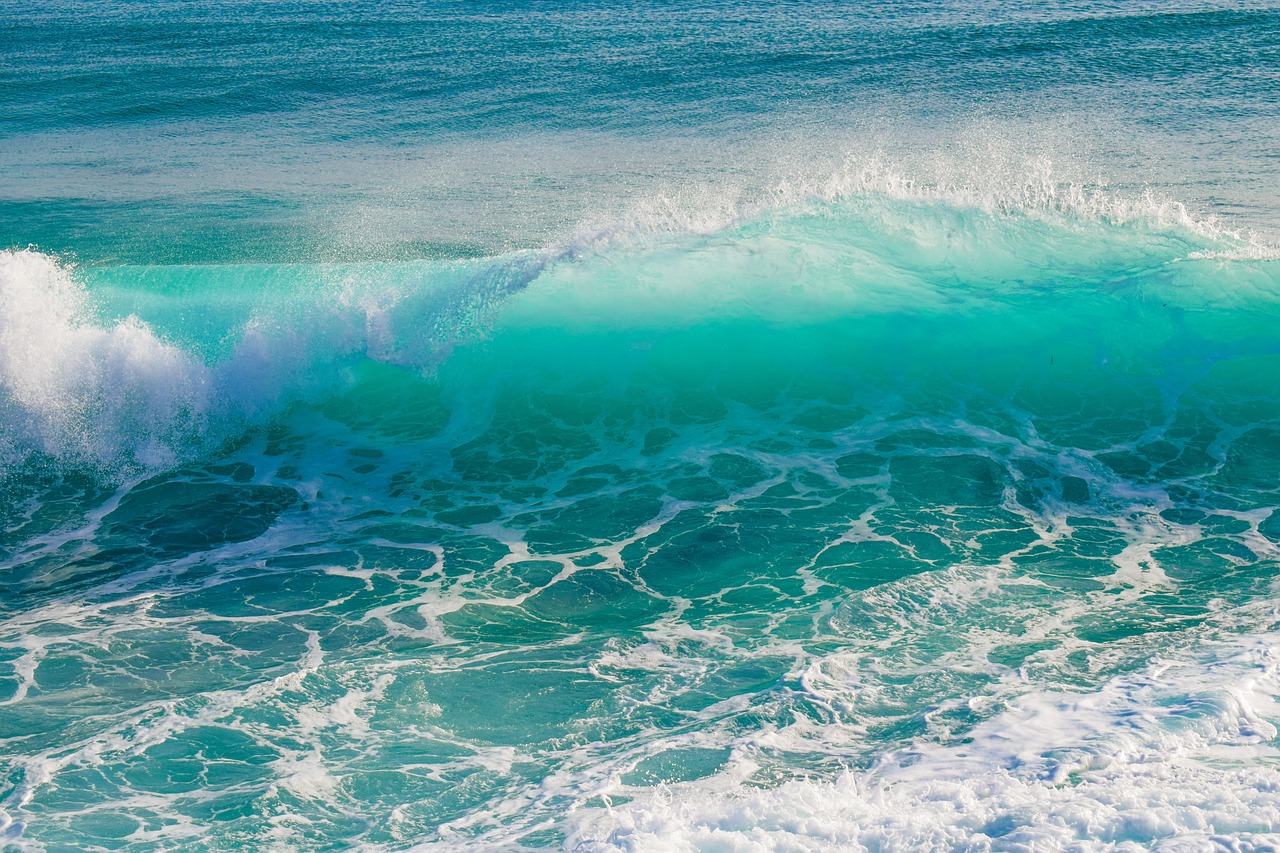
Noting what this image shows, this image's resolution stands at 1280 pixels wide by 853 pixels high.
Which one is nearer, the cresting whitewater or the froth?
the cresting whitewater

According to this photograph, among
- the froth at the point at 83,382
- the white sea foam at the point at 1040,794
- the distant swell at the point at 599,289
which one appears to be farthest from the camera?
the distant swell at the point at 599,289

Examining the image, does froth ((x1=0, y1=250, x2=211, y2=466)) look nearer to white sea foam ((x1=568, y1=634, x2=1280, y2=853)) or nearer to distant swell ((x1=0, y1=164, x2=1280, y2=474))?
distant swell ((x1=0, y1=164, x2=1280, y2=474))

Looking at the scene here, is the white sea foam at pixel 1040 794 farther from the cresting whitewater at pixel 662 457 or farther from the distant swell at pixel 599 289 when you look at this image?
the distant swell at pixel 599 289

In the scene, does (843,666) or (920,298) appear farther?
(920,298)

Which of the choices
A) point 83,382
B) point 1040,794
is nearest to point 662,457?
point 1040,794

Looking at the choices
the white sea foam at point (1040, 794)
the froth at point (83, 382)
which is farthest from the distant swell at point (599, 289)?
the white sea foam at point (1040, 794)

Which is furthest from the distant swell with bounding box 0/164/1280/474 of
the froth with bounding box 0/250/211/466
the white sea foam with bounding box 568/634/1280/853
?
the white sea foam with bounding box 568/634/1280/853

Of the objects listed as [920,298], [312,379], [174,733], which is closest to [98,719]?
[174,733]

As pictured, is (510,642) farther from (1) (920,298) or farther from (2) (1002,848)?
(1) (920,298)
